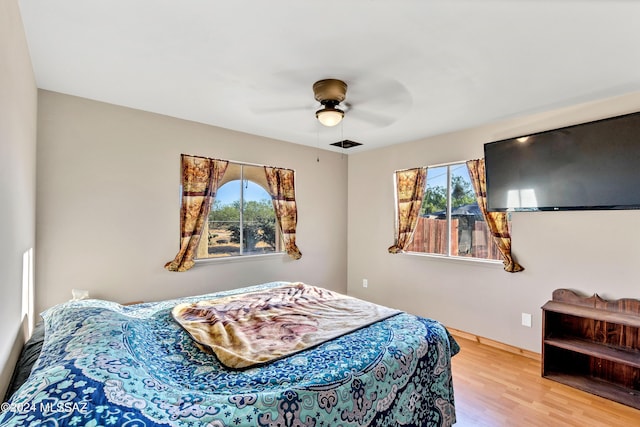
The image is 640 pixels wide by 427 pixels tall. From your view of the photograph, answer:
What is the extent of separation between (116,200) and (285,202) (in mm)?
1893

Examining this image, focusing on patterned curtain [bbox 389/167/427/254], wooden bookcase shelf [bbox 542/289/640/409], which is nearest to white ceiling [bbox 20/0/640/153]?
patterned curtain [bbox 389/167/427/254]

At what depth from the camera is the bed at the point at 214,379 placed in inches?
32.9

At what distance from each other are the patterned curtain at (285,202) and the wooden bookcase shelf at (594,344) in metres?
2.83

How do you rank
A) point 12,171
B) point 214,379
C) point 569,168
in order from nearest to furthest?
point 214,379, point 12,171, point 569,168

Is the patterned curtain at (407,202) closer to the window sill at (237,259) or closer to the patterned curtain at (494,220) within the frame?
the patterned curtain at (494,220)

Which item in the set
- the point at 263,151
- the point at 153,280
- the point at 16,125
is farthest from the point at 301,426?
the point at 263,151

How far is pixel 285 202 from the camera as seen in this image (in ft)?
13.2

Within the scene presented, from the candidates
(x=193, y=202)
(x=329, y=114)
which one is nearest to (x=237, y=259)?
(x=193, y=202)

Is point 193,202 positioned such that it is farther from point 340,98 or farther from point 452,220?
point 452,220

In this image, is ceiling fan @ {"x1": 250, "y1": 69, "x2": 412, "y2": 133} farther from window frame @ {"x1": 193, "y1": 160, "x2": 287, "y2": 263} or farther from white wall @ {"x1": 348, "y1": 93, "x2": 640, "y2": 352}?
white wall @ {"x1": 348, "y1": 93, "x2": 640, "y2": 352}

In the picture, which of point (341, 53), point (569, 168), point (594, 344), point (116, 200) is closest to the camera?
point (341, 53)

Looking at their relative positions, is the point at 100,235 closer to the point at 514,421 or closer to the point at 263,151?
the point at 263,151

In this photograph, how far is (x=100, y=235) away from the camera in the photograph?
2.73 metres

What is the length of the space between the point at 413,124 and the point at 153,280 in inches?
126
